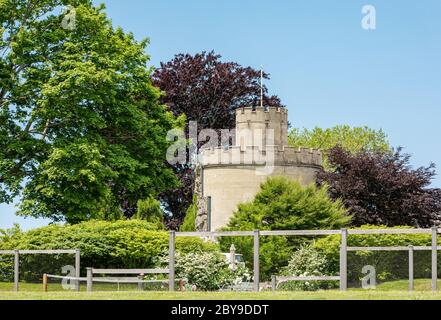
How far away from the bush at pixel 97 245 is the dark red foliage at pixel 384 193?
17796 mm

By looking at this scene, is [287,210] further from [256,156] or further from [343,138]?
[343,138]

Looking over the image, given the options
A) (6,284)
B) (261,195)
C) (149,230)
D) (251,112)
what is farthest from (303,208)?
(6,284)

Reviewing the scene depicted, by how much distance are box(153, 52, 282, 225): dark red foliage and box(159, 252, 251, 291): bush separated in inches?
1467

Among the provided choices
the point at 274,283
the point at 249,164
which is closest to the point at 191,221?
the point at 249,164

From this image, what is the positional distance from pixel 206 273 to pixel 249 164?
21553 millimetres

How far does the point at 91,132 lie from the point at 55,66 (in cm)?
353

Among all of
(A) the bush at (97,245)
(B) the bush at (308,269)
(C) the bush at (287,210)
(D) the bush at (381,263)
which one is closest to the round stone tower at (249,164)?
(C) the bush at (287,210)

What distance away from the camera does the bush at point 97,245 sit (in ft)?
115

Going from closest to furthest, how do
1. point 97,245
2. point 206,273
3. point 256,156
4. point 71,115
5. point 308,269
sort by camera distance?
point 206,273, point 308,269, point 97,245, point 71,115, point 256,156

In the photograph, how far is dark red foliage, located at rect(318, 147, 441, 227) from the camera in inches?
2189


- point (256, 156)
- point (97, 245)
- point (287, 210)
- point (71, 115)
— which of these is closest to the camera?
point (97, 245)

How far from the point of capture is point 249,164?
52.6 m

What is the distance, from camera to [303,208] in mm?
49031

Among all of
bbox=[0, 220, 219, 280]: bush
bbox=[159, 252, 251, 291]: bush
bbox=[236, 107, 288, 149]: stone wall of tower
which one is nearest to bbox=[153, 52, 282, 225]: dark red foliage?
bbox=[236, 107, 288, 149]: stone wall of tower
